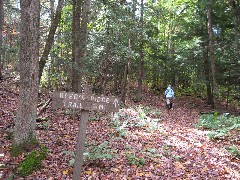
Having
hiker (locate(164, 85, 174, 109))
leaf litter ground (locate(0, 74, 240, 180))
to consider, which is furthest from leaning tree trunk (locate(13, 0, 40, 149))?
hiker (locate(164, 85, 174, 109))

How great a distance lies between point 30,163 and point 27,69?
2.35 meters

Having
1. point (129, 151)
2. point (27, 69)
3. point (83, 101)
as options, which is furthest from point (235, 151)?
point (27, 69)

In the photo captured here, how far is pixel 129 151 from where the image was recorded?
7.94 metres

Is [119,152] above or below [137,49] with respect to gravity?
below

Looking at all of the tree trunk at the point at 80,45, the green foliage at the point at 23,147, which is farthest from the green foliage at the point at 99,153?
the tree trunk at the point at 80,45

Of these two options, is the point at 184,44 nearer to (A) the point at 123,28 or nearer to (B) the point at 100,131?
(A) the point at 123,28

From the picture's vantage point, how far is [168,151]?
27.0 feet

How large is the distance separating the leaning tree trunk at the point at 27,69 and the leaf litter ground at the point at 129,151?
0.73 metres

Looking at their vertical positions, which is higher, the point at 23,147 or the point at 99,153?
the point at 23,147

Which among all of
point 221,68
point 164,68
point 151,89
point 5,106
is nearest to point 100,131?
point 5,106

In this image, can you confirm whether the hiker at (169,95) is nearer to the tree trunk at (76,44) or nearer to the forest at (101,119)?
the forest at (101,119)

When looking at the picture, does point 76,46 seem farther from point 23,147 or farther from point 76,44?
point 23,147

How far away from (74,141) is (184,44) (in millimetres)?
14625

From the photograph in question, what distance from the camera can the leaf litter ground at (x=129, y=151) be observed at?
6.54m
